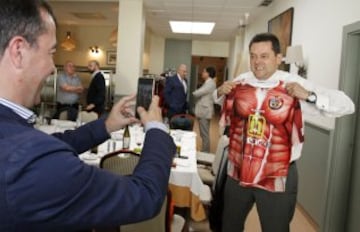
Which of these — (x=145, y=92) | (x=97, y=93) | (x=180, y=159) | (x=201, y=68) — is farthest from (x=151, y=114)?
(x=201, y=68)

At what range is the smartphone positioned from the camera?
1.17 metres

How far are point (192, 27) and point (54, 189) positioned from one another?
31.5 ft

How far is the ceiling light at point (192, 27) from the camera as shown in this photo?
920 cm

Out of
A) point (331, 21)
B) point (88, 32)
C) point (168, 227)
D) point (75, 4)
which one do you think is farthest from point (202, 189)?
point (88, 32)

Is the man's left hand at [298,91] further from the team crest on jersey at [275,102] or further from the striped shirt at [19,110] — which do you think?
the striped shirt at [19,110]

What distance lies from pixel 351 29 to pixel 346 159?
1.16 meters

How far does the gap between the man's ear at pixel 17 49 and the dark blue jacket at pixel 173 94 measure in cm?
628

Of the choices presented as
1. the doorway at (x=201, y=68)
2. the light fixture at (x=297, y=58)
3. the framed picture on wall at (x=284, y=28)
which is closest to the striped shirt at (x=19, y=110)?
the light fixture at (x=297, y=58)

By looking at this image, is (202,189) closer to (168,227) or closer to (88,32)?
(168,227)

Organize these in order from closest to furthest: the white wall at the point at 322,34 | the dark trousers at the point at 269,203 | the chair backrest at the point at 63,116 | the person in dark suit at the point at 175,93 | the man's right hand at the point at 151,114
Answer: the man's right hand at the point at 151,114, the dark trousers at the point at 269,203, the white wall at the point at 322,34, the chair backrest at the point at 63,116, the person in dark suit at the point at 175,93

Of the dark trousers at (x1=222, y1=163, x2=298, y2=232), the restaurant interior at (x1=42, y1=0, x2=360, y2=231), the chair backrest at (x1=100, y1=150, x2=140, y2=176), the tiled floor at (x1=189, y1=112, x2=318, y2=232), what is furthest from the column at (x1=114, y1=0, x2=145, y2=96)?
the dark trousers at (x1=222, y1=163, x2=298, y2=232)

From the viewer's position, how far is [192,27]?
991cm

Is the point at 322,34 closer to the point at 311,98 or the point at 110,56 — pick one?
the point at 311,98

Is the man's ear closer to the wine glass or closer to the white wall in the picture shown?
the wine glass
